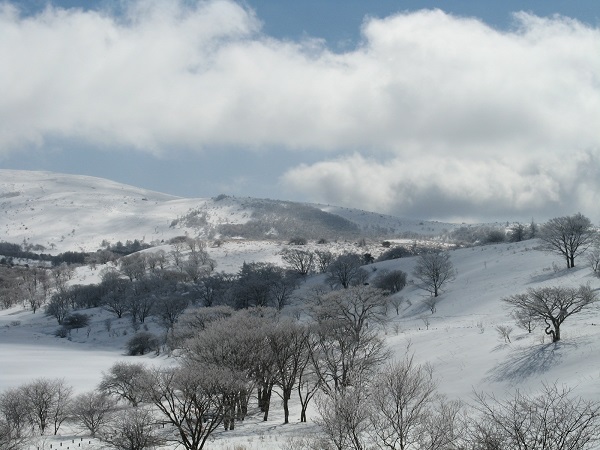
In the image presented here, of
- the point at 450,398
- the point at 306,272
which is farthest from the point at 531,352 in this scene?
the point at 306,272

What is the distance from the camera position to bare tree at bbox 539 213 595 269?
61697mm

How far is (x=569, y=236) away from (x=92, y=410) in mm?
59394

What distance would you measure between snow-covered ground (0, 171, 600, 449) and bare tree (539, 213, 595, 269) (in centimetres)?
176

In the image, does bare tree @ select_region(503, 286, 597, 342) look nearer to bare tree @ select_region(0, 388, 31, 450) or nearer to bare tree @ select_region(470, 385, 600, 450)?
bare tree @ select_region(470, 385, 600, 450)

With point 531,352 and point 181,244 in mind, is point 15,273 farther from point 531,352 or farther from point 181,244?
point 531,352

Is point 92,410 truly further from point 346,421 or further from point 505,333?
point 505,333

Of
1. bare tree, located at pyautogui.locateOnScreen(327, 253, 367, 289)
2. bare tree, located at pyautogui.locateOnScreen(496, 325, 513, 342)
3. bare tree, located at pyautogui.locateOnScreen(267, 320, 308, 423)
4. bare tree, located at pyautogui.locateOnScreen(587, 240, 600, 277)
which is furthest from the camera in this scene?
bare tree, located at pyautogui.locateOnScreen(327, 253, 367, 289)

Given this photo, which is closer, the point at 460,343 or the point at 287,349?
the point at 287,349

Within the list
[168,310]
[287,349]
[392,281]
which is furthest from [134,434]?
[168,310]

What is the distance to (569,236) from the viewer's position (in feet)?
205

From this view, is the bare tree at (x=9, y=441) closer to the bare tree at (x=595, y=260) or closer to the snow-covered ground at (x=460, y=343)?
the snow-covered ground at (x=460, y=343)

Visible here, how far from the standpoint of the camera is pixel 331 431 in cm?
1625

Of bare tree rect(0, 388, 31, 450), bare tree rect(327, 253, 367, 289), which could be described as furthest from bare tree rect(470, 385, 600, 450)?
bare tree rect(327, 253, 367, 289)

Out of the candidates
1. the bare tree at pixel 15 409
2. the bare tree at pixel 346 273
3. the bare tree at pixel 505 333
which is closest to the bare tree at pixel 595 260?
the bare tree at pixel 505 333
